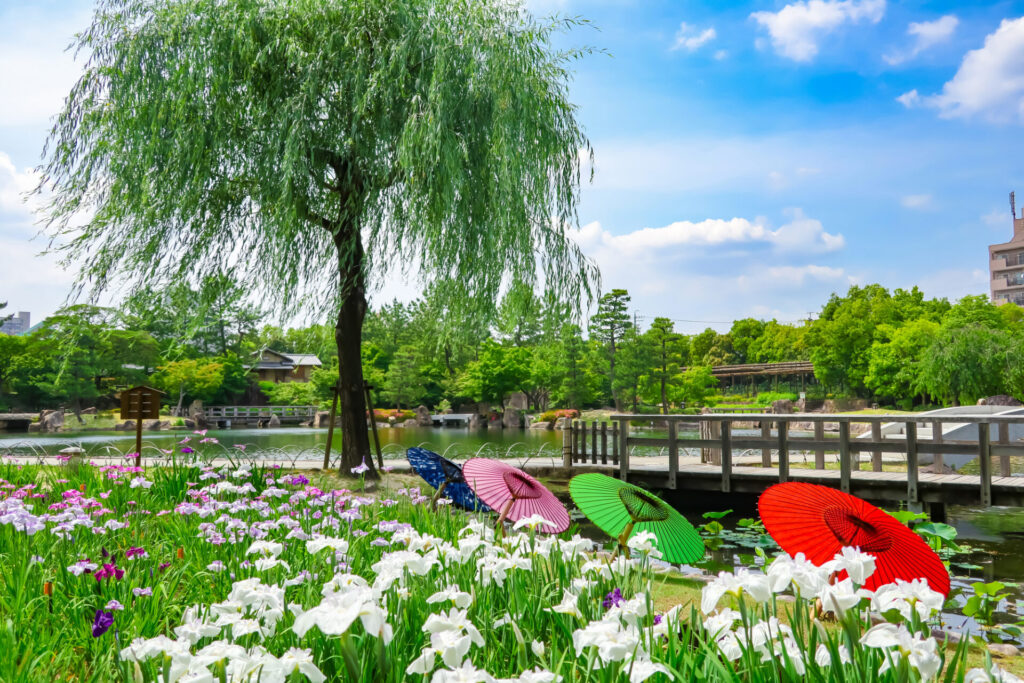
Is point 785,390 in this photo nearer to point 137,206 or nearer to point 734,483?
point 734,483

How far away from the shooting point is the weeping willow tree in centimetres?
791

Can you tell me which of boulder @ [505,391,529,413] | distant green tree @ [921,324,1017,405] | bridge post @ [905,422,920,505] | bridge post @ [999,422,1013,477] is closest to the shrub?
boulder @ [505,391,529,413]

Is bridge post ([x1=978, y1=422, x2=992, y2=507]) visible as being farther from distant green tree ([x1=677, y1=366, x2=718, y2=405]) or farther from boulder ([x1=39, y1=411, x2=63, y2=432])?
boulder ([x1=39, y1=411, x2=63, y2=432])

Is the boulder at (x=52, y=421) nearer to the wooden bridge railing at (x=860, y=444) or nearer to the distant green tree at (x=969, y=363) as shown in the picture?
the wooden bridge railing at (x=860, y=444)

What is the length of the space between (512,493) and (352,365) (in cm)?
563

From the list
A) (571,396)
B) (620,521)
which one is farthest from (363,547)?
(571,396)

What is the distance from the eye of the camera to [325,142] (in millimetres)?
8508

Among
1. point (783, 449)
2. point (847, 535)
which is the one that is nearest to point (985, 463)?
point (783, 449)

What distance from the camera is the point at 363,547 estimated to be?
3447 mm

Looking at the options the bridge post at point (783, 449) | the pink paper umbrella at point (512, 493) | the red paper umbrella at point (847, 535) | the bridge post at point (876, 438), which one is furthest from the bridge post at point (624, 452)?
the red paper umbrella at point (847, 535)

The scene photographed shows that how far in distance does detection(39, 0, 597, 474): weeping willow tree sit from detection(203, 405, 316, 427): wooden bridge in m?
31.2

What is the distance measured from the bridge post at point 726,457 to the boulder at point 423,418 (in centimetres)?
2995

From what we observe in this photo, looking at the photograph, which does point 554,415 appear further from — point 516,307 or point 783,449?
point 516,307

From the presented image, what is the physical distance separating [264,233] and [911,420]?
8374 mm
